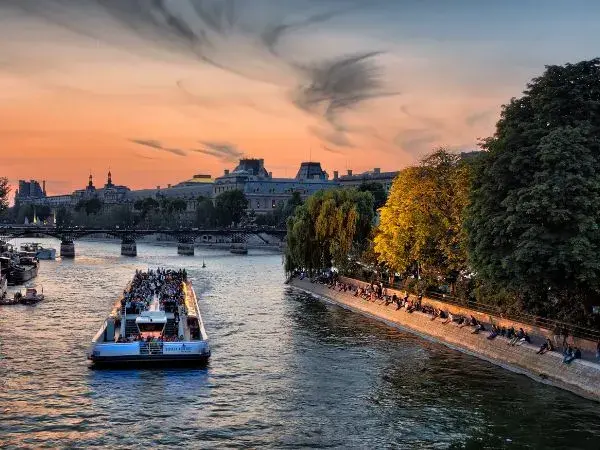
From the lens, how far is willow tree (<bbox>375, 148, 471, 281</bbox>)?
62969mm

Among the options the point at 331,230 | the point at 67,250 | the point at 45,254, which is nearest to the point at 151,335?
the point at 331,230

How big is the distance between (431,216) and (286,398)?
29.4m

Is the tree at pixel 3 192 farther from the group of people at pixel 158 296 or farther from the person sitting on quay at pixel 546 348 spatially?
the person sitting on quay at pixel 546 348

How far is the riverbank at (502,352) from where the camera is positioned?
4025cm

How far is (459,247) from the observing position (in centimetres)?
6181

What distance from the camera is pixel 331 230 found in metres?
92.6

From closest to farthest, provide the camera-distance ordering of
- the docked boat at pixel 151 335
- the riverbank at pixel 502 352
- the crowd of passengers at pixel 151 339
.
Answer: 1. the riverbank at pixel 502 352
2. the docked boat at pixel 151 335
3. the crowd of passengers at pixel 151 339

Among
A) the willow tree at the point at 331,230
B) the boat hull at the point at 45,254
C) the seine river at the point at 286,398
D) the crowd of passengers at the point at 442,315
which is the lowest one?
the seine river at the point at 286,398

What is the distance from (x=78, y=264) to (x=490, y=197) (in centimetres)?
12440

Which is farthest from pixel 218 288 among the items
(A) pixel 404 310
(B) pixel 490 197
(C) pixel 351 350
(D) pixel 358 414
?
(D) pixel 358 414

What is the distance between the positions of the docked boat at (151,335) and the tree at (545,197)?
19236 millimetres

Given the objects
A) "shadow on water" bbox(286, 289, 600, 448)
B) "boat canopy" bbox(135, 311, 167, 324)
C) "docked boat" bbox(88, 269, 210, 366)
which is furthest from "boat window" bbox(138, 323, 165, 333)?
"shadow on water" bbox(286, 289, 600, 448)

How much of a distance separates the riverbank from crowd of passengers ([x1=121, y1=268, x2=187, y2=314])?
1830 centimetres

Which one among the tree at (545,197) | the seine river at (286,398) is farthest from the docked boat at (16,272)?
the tree at (545,197)
